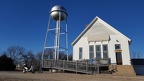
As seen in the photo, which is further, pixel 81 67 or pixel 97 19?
pixel 97 19

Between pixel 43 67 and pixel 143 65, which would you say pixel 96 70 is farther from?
pixel 143 65

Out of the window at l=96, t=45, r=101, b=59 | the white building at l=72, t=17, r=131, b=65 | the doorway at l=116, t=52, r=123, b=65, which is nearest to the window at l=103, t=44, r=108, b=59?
the white building at l=72, t=17, r=131, b=65

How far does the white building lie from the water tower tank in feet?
14.6

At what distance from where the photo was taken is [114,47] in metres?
22.3

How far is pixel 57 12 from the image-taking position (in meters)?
25.5

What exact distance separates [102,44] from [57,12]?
863 cm

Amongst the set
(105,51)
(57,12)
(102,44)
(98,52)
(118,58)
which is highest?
(57,12)

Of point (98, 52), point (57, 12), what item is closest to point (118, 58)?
point (98, 52)

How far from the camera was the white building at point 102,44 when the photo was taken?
71.9 feet

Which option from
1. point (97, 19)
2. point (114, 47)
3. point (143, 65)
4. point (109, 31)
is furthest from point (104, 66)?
point (143, 65)

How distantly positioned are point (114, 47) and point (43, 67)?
9922mm

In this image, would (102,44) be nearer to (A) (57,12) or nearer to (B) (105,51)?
(B) (105,51)

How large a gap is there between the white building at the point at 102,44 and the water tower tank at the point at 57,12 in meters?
4.44

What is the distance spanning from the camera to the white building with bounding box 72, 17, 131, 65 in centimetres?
2192
